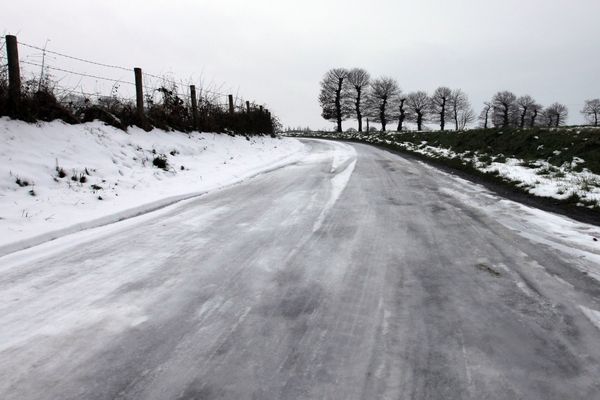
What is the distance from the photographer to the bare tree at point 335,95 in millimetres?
56469

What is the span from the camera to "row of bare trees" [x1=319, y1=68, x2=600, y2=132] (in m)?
56.1

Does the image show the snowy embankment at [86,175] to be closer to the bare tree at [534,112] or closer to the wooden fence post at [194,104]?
the wooden fence post at [194,104]

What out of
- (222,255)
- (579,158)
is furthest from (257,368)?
(579,158)

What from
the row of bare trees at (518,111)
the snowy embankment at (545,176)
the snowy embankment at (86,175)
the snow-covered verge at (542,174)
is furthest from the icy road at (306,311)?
the row of bare trees at (518,111)

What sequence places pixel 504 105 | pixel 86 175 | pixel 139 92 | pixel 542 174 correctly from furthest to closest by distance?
pixel 504 105 → pixel 139 92 → pixel 542 174 → pixel 86 175

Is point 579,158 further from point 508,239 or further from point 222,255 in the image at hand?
point 222,255

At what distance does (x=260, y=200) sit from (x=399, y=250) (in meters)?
3.33

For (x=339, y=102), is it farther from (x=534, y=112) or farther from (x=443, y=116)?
(x=534, y=112)

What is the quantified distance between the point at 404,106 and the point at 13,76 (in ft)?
192

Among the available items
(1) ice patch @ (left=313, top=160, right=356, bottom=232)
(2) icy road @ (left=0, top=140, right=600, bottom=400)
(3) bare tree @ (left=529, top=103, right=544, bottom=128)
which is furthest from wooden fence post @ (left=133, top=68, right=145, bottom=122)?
(3) bare tree @ (left=529, top=103, right=544, bottom=128)

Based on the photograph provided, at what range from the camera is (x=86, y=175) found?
7551 millimetres

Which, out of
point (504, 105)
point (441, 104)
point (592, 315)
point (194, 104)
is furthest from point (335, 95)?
point (592, 315)

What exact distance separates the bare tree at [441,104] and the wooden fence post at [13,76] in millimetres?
61795

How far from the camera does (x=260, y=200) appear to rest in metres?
7.04
